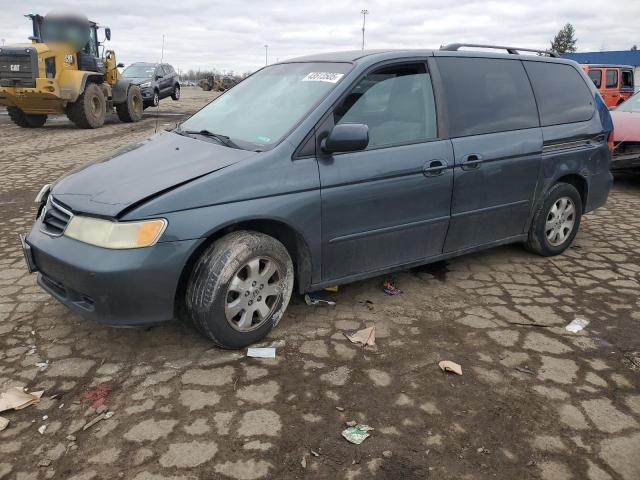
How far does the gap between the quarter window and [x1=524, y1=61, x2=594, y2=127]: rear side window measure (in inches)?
49.2

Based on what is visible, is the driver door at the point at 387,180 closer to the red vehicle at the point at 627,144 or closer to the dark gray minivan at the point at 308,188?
the dark gray minivan at the point at 308,188

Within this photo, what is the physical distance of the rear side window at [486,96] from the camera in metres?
3.82

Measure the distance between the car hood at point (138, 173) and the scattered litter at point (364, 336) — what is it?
1318 millimetres

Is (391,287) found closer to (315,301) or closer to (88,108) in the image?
(315,301)

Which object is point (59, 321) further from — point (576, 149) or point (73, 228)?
point (576, 149)

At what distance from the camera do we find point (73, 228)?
2.87 metres

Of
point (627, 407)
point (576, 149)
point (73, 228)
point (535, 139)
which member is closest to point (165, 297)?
point (73, 228)

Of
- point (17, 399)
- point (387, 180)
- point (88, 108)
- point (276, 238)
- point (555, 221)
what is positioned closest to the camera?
point (17, 399)

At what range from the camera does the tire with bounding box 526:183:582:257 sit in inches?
179

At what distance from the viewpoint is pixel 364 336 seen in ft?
10.8

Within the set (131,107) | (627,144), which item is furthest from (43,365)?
(131,107)

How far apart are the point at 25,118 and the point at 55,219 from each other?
1406cm

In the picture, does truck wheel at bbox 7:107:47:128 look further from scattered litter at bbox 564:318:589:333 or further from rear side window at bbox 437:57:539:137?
scattered litter at bbox 564:318:589:333

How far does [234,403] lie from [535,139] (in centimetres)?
320
